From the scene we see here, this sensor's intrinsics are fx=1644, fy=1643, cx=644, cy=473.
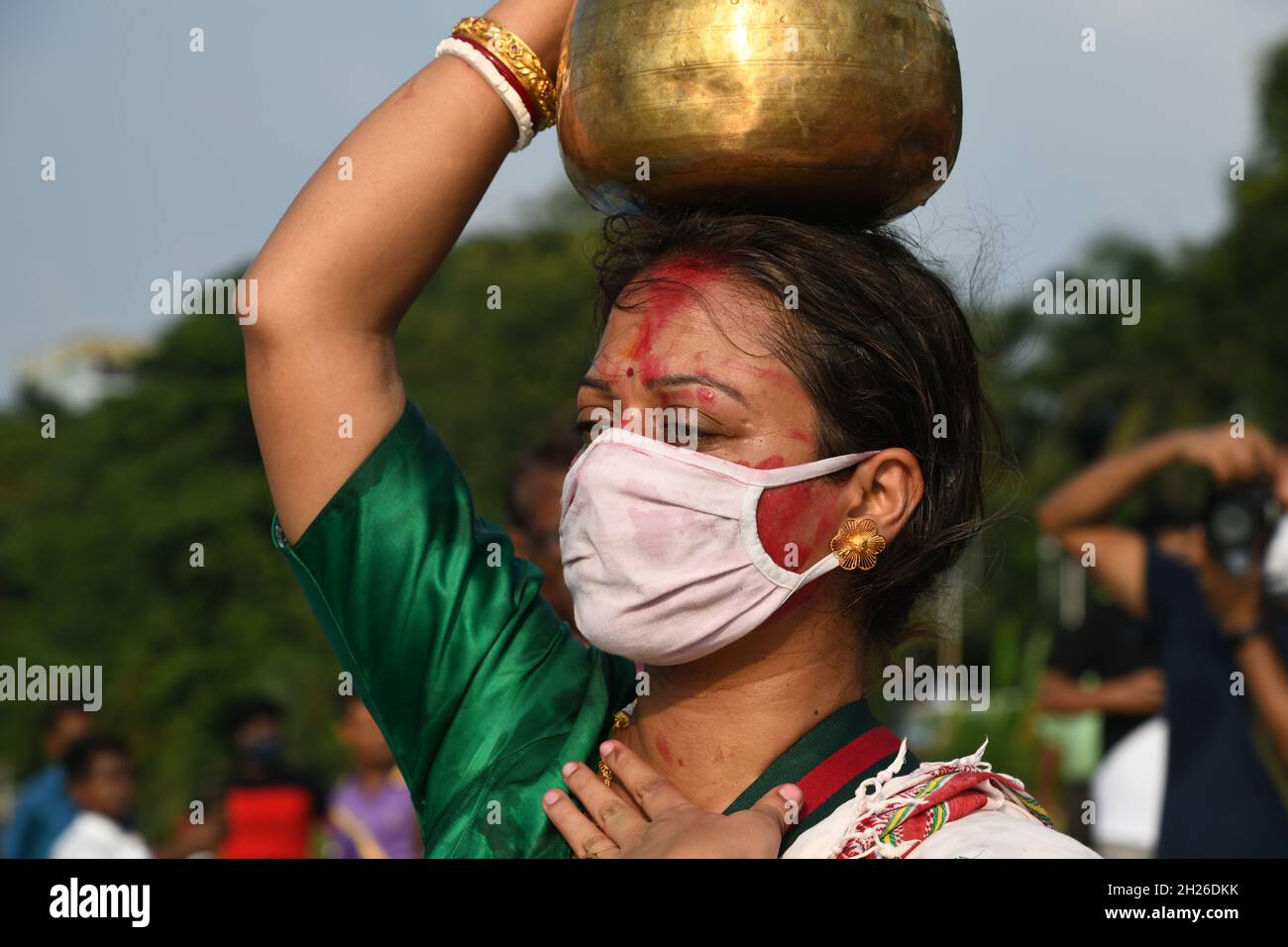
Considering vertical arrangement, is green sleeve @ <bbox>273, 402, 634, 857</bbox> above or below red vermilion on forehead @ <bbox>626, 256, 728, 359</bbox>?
below

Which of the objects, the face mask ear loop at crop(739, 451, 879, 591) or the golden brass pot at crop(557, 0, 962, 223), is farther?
the face mask ear loop at crop(739, 451, 879, 591)

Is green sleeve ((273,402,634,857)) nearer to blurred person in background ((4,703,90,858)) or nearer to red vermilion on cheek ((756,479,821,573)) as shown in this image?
red vermilion on cheek ((756,479,821,573))

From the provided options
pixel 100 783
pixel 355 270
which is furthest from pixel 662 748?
pixel 100 783

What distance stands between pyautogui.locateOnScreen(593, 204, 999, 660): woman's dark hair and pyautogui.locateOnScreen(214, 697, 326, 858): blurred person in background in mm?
6516

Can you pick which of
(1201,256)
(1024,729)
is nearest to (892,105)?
(1024,729)

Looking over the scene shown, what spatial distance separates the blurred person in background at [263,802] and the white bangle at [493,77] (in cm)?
664

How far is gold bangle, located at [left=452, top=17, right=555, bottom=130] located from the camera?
2654mm

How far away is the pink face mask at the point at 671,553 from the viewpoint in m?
2.52

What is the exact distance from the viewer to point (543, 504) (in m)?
5.32

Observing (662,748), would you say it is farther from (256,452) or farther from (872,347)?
(256,452)

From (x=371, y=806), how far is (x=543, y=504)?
3313 mm

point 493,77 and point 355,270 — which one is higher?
point 493,77

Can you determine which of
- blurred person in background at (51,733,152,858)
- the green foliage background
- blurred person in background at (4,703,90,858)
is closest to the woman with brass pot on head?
blurred person in background at (51,733,152,858)

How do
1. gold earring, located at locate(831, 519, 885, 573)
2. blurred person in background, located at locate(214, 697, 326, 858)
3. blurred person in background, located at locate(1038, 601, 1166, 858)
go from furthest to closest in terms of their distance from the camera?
blurred person in background, located at locate(214, 697, 326, 858) < blurred person in background, located at locate(1038, 601, 1166, 858) < gold earring, located at locate(831, 519, 885, 573)
